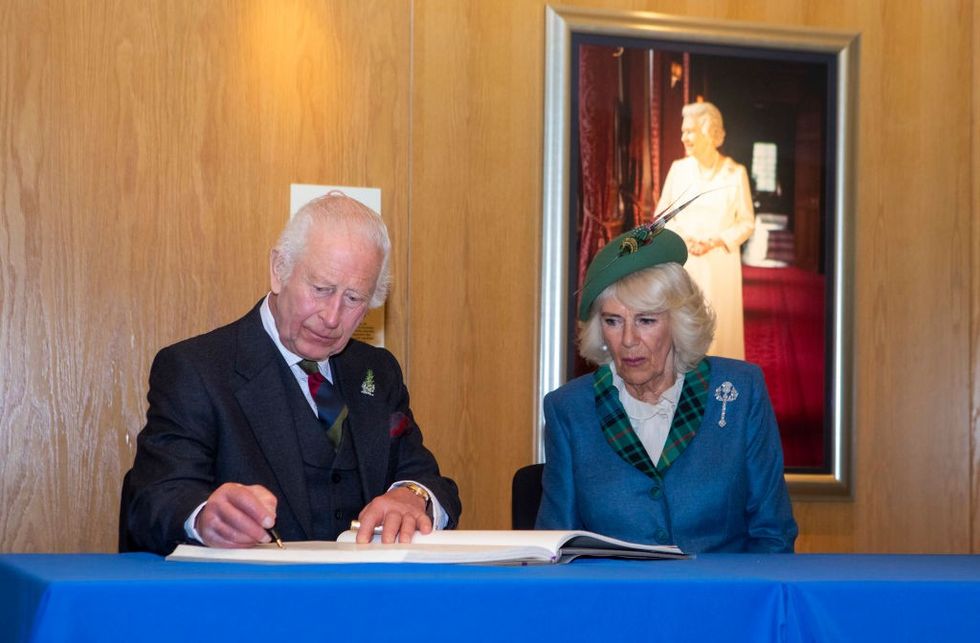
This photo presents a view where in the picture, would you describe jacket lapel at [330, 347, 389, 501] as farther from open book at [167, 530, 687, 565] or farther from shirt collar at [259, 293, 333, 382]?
open book at [167, 530, 687, 565]

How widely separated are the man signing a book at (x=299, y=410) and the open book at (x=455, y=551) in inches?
11.6

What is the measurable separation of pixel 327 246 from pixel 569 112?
1.86 m

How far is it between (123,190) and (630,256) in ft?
5.49

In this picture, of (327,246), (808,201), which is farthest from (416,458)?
(808,201)

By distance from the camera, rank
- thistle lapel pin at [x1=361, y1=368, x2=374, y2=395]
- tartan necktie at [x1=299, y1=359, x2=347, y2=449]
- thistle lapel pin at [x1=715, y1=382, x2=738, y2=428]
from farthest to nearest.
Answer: thistle lapel pin at [x1=715, y1=382, x2=738, y2=428] < thistle lapel pin at [x1=361, y1=368, x2=374, y2=395] < tartan necktie at [x1=299, y1=359, x2=347, y2=449]

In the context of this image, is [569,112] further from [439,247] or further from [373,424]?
[373,424]

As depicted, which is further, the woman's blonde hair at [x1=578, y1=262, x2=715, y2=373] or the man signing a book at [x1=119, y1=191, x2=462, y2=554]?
the woman's blonde hair at [x1=578, y1=262, x2=715, y2=373]

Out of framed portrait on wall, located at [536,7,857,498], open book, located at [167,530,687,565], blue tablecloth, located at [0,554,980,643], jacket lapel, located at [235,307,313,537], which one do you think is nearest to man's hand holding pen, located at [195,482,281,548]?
open book, located at [167,530,687,565]

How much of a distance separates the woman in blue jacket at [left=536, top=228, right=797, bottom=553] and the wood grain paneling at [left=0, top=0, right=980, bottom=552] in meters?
0.81

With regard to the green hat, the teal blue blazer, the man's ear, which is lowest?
the teal blue blazer

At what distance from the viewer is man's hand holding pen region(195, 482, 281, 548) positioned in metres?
2.11

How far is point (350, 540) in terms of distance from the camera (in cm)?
236

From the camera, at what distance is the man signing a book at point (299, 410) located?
263 centimetres

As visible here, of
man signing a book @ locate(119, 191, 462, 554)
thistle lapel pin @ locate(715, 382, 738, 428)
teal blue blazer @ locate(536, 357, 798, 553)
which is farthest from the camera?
thistle lapel pin @ locate(715, 382, 738, 428)
